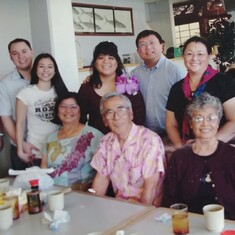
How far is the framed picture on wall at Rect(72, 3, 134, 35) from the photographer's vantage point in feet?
23.9

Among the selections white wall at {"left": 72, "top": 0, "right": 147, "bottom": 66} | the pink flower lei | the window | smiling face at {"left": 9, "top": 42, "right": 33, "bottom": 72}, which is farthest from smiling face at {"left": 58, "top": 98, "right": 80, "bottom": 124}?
the window

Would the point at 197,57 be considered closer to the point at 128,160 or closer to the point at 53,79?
the point at 128,160

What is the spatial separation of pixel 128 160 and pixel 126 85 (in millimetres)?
757

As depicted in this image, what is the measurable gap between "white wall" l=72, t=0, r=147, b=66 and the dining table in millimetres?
5659

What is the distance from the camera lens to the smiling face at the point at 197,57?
7.68ft

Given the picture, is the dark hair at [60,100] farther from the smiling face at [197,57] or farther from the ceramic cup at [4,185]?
the smiling face at [197,57]

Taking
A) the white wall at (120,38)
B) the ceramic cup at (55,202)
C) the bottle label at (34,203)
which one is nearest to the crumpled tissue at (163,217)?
the ceramic cup at (55,202)

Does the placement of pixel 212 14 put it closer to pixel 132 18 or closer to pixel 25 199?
pixel 132 18

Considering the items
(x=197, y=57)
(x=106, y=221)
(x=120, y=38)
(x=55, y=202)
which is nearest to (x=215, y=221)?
(x=106, y=221)

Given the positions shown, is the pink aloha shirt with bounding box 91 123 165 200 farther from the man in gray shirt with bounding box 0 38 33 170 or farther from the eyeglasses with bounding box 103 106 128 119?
the man in gray shirt with bounding box 0 38 33 170

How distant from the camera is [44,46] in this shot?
368cm

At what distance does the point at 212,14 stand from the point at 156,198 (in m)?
9.27

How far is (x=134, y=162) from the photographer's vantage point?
2.16m

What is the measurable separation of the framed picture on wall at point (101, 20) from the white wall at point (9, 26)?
1.78m
